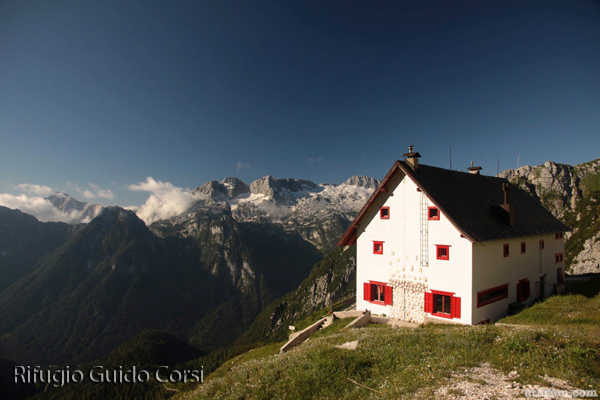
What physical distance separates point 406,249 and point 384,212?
4147mm

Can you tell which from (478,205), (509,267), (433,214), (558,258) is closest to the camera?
(433,214)

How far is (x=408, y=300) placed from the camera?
1016 inches

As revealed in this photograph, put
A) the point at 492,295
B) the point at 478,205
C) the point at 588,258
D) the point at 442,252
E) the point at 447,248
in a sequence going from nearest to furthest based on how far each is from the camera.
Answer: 1. the point at 447,248
2. the point at 442,252
3. the point at 492,295
4. the point at 478,205
5. the point at 588,258

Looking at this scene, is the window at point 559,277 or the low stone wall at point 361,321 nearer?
the low stone wall at point 361,321

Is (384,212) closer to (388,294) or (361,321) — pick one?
(388,294)

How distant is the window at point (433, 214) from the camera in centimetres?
2448

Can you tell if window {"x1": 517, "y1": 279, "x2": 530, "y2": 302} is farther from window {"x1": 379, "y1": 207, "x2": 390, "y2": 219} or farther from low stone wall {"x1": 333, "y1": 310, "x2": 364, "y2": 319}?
low stone wall {"x1": 333, "y1": 310, "x2": 364, "y2": 319}

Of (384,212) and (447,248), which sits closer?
(447,248)

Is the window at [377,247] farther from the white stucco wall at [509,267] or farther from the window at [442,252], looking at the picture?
the white stucco wall at [509,267]

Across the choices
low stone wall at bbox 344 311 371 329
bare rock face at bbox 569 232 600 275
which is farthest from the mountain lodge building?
bare rock face at bbox 569 232 600 275

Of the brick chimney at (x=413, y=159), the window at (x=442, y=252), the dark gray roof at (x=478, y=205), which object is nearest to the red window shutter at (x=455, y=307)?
the window at (x=442, y=252)

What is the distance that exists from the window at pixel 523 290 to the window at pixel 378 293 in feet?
40.9

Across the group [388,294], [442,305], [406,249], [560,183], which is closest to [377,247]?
[406,249]

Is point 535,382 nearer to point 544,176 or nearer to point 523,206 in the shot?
point 523,206
